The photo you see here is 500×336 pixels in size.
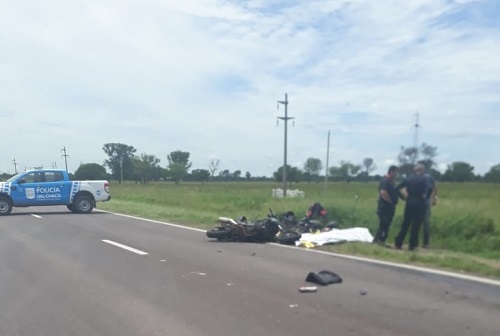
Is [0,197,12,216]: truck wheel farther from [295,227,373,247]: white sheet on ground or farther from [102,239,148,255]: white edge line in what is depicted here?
[295,227,373,247]: white sheet on ground

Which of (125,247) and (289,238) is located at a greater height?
(289,238)

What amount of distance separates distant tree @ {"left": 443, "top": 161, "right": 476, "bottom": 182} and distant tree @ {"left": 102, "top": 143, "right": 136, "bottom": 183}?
2597 inches

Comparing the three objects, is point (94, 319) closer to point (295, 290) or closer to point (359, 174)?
point (295, 290)

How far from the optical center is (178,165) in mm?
105625

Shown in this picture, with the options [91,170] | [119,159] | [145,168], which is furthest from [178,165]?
[91,170]

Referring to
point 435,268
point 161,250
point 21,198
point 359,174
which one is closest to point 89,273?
point 161,250

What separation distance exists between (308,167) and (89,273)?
2660 cm

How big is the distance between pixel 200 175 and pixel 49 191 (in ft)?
257

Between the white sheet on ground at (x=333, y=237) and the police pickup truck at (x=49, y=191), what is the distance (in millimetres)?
15253

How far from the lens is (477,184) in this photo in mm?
17281

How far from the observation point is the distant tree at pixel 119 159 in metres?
79.0

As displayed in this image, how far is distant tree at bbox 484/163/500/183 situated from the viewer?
52.0 feet

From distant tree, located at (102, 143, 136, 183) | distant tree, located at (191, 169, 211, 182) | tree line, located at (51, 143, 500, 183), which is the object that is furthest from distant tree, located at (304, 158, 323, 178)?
distant tree, located at (191, 169, 211, 182)

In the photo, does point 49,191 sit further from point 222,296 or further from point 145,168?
point 145,168
